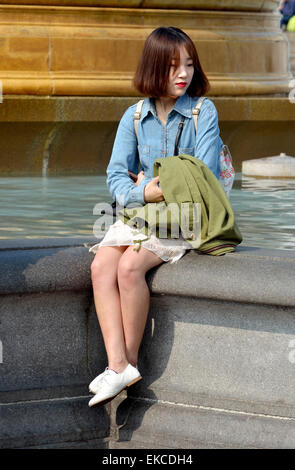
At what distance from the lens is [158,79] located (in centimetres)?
416

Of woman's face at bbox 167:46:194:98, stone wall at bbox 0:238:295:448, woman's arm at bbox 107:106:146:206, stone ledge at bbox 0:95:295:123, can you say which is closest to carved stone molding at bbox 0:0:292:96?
stone ledge at bbox 0:95:295:123

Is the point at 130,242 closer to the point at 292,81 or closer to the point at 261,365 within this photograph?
the point at 261,365

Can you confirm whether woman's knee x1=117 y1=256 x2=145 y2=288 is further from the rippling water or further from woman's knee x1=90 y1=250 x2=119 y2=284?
the rippling water

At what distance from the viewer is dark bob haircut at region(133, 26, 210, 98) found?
13.5ft

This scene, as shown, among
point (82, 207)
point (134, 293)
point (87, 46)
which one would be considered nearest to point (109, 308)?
point (134, 293)

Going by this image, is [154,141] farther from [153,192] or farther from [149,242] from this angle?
[149,242]

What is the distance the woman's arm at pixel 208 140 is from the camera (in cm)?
408

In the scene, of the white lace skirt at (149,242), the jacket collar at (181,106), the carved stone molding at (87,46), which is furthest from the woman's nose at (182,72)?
the carved stone molding at (87,46)

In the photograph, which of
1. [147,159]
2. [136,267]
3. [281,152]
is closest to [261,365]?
[136,267]

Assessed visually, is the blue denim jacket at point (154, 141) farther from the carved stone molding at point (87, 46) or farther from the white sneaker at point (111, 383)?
the carved stone molding at point (87, 46)

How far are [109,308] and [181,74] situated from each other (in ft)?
3.20

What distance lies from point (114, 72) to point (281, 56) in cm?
208

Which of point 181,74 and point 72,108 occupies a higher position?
point 181,74

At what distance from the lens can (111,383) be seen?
3770 millimetres
